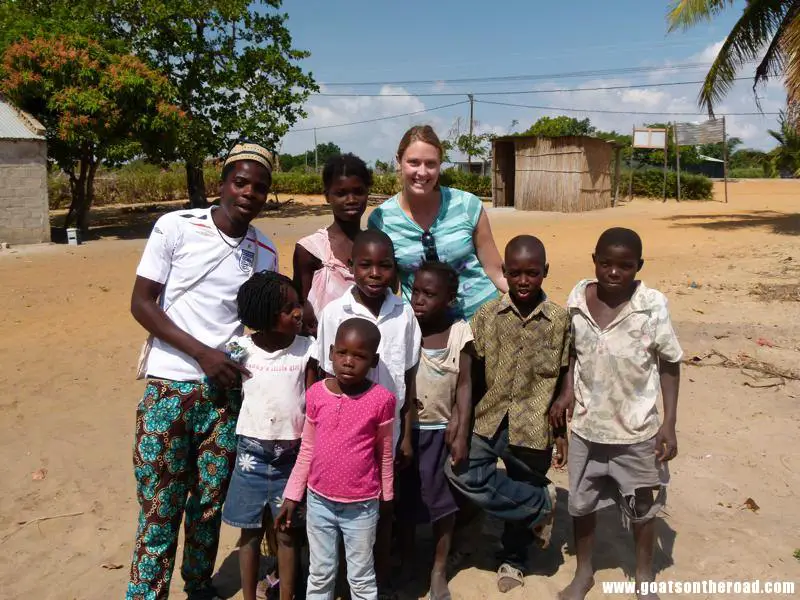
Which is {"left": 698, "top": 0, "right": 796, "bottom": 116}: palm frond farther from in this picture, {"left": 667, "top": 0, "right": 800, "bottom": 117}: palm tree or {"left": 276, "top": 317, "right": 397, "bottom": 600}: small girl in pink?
{"left": 276, "top": 317, "right": 397, "bottom": 600}: small girl in pink

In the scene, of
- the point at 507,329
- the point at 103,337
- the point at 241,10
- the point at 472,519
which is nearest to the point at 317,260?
the point at 507,329

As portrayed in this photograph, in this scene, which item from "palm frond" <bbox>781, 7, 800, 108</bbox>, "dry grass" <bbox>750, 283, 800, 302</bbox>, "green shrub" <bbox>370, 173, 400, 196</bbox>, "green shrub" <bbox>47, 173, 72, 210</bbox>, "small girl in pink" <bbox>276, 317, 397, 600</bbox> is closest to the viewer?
"small girl in pink" <bbox>276, 317, 397, 600</bbox>

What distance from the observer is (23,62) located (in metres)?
14.6

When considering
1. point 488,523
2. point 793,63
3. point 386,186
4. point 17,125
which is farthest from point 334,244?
point 386,186

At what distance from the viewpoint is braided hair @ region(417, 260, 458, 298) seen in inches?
109

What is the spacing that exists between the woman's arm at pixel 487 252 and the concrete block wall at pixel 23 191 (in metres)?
14.3

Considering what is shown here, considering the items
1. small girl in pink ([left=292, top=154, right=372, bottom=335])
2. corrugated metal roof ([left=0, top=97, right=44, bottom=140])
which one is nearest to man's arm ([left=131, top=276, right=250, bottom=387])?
small girl in pink ([left=292, top=154, right=372, bottom=335])

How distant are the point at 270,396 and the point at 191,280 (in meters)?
0.55

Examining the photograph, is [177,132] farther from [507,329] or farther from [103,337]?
[507,329]

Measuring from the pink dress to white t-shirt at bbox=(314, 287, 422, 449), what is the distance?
0.29 m

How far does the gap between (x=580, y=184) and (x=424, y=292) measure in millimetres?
20011

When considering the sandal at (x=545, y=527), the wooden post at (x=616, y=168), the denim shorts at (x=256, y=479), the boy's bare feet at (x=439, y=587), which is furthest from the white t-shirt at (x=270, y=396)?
the wooden post at (x=616, y=168)

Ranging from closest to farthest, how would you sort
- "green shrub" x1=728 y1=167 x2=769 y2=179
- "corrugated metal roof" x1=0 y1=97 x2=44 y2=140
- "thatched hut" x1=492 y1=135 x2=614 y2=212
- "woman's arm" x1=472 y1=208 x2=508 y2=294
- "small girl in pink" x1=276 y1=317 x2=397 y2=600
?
1. "small girl in pink" x1=276 y1=317 x2=397 y2=600
2. "woman's arm" x1=472 y1=208 x2=508 y2=294
3. "corrugated metal roof" x1=0 y1=97 x2=44 y2=140
4. "thatched hut" x1=492 y1=135 x2=614 y2=212
5. "green shrub" x1=728 y1=167 x2=769 y2=179

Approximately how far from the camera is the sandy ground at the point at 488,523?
3.21 meters
